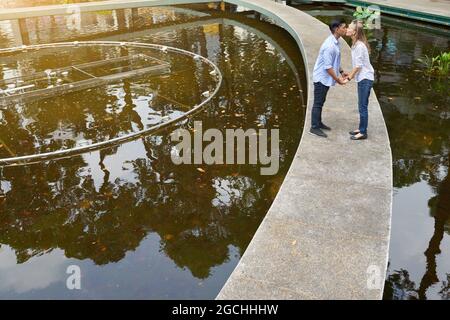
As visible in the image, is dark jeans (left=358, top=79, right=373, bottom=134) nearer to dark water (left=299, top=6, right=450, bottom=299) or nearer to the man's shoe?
the man's shoe

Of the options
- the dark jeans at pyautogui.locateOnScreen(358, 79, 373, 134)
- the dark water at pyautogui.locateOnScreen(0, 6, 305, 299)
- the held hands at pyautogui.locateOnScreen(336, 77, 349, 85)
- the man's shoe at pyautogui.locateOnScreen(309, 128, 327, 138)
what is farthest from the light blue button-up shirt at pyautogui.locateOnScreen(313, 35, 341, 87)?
the dark water at pyautogui.locateOnScreen(0, 6, 305, 299)

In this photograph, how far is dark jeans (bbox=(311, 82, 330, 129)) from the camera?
6820 millimetres

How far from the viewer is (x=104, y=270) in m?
4.97

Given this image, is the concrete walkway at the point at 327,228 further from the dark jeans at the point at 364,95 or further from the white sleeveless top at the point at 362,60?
the white sleeveless top at the point at 362,60

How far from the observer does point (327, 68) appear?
258 inches

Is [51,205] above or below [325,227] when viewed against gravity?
below

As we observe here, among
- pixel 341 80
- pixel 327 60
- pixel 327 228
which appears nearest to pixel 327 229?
pixel 327 228

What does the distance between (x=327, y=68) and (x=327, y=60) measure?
114 mm

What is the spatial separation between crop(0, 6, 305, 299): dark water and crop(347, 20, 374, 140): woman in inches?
54.3

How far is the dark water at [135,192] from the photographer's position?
4945mm
